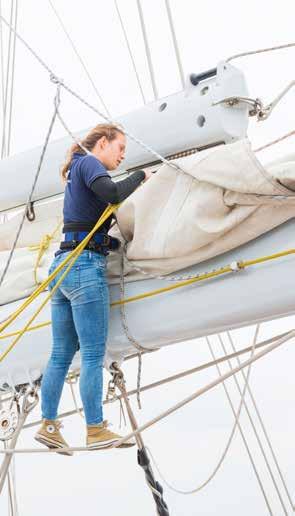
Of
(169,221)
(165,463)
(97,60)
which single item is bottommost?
(169,221)

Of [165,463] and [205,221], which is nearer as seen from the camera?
[205,221]

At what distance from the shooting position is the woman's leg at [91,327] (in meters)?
1.08

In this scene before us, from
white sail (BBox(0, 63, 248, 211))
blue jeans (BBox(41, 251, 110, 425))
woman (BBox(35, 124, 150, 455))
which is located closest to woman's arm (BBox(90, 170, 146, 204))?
woman (BBox(35, 124, 150, 455))

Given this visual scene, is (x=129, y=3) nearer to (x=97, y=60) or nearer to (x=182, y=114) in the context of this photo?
(x=97, y=60)

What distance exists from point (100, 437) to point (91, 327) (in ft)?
0.56

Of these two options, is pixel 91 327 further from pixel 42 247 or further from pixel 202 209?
pixel 42 247

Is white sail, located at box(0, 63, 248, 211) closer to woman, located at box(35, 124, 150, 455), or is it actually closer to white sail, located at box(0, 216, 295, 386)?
woman, located at box(35, 124, 150, 455)

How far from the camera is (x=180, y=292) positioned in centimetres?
109

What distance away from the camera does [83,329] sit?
1.11 meters

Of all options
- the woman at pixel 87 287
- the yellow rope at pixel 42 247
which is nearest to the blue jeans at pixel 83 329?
the woman at pixel 87 287

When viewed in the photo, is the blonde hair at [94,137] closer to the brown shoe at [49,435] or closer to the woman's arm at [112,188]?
the woman's arm at [112,188]

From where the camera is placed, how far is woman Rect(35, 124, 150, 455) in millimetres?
1083

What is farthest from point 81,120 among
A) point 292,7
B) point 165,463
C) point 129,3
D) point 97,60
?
point 165,463

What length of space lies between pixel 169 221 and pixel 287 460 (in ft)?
6.56
